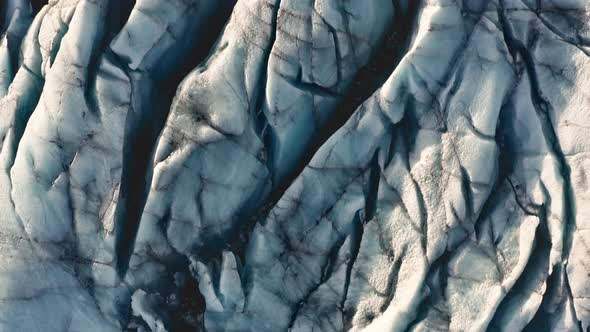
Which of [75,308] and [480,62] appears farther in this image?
[75,308]

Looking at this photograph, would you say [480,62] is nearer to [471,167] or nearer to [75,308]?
[471,167]

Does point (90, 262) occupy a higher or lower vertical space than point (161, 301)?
higher

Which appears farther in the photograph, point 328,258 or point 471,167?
point 328,258

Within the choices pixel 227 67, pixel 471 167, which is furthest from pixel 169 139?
pixel 471 167

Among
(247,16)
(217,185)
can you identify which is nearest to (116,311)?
(217,185)

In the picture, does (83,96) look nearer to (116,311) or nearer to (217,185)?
(217,185)

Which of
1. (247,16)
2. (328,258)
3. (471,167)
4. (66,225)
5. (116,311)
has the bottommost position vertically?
(116,311)
